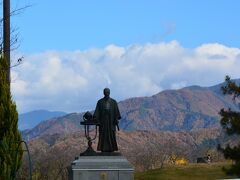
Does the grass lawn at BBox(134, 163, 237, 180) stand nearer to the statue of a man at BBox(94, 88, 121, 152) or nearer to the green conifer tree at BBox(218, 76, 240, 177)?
the green conifer tree at BBox(218, 76, 240, 177)

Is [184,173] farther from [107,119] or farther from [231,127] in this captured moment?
[107,119]

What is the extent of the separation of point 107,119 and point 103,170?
2.32 metres

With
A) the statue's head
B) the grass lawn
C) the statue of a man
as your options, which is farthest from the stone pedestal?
the grass lawn

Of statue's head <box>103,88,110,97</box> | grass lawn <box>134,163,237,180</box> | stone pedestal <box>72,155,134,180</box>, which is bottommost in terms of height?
grass lawn <box>134,163,237,180</box>

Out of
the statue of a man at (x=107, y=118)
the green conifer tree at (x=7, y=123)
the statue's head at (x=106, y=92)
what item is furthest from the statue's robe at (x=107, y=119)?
the green conifer tree at (x=7, y=123)

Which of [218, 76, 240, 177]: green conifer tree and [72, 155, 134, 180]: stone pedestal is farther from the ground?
[218, 76, 240, 177]: green conifer tree

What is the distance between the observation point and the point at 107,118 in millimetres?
21562

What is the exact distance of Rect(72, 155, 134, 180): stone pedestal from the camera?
1961 centimetres

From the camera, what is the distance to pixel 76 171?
19.7 meters

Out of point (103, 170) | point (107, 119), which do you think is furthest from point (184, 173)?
point (103, 170)

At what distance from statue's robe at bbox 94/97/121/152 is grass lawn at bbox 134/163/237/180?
1935 centimetres

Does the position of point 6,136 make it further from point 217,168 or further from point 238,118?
point 217,168

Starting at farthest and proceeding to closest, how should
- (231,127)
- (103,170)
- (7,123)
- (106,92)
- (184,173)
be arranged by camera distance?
(184,173), (231,127), (106,92), (7,123), (103,170)

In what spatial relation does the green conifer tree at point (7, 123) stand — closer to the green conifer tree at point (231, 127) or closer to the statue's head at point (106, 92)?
the statue's head at point (106, 92)
